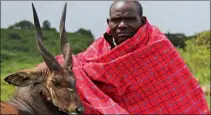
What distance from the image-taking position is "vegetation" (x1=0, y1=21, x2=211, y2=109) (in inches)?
952

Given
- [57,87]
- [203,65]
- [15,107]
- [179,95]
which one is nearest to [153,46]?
[179,95]

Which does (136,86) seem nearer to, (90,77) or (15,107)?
(90,77)

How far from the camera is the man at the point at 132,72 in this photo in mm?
3578

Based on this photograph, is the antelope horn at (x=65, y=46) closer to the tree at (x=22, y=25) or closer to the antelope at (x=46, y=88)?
the antelope at (x=46, y=88)

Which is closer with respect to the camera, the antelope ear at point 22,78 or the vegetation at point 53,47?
the antelope ear at point 22,78

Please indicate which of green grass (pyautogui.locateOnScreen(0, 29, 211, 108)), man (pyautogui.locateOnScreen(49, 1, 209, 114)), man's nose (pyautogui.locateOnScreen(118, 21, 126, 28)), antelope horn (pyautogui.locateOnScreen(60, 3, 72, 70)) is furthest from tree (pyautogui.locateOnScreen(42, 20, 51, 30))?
antelope horn (pyautogui.locateOnScreen(60, 3, 72, 70))

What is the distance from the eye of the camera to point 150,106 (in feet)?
12.5

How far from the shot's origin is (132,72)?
12.1 ft

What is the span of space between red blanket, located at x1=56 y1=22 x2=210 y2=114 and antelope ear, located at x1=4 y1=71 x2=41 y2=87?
0.57 meters

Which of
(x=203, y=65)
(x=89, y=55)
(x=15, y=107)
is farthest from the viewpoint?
(x=203, y=65)

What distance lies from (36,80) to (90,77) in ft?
2.34

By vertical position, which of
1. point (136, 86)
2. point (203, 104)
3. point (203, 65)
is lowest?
point (203, 65)

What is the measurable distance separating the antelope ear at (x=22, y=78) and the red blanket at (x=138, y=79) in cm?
57

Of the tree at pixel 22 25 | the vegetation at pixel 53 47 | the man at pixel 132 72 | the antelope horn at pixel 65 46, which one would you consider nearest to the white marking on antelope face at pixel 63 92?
the antelope horn at pixel 65 46
